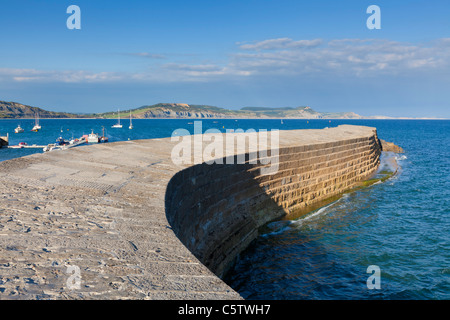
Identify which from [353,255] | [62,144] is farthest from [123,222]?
[62,144]

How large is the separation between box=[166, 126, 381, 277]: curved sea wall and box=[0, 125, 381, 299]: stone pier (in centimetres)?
4

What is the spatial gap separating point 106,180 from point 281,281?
4892 millimetres

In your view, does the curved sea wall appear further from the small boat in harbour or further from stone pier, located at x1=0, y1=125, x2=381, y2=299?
the small boat in harbour

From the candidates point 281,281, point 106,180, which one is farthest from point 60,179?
point 281,281

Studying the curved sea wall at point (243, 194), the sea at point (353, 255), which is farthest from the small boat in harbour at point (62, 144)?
the sea at point (353, 255)

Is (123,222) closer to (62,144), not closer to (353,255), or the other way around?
(353,255)

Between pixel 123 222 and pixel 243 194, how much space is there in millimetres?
6975

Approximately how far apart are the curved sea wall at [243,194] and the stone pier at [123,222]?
0.04 m

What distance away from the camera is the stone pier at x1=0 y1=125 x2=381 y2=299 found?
9.33 feet

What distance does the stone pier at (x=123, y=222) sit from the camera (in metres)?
2.84

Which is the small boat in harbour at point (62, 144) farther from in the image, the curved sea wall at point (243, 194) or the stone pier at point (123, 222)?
the stone pier at point (123, 222)

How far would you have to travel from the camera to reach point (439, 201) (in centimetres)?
1675

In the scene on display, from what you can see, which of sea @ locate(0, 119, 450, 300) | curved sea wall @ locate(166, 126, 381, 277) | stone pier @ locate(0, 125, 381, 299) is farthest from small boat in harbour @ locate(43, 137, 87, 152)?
sea @ locate(0, 119, 450, 300)
